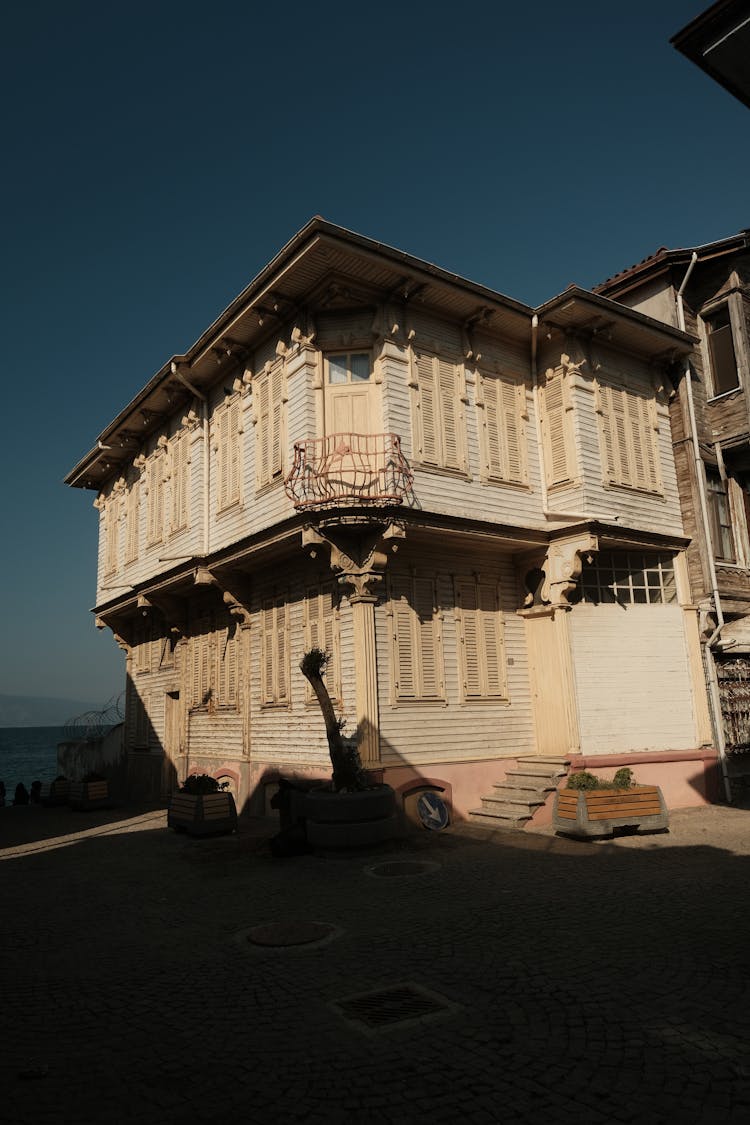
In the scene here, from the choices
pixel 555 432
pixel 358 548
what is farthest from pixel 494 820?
pixel 555 432

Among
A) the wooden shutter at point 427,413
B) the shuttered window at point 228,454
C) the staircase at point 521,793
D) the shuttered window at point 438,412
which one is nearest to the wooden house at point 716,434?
the staircase at point 521,793

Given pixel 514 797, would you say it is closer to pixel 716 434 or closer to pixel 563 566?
pixel 563 566

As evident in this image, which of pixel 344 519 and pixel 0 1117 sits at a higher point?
pixel 344 519

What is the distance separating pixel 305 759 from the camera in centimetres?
1584

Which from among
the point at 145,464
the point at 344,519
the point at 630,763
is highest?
the point at 145,464

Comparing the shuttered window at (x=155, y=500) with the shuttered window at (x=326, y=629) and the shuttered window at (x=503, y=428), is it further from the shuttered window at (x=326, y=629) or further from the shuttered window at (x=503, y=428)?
the shuttered window at (x=503, y=428)

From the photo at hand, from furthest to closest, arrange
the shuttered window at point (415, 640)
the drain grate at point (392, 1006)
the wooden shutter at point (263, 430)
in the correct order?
1. the wooden shutter at point (263, 430)
2. the shuttered window at point (415, 640)
3. the drain grate at point (392, 1006)

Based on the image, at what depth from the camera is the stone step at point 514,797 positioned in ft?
48.6

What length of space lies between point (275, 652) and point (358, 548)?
392 cm

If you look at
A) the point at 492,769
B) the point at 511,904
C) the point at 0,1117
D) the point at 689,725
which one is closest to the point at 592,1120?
the point at 0,1117

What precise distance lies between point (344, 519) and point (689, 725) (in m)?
9.22

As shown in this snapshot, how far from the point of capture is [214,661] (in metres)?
20.2

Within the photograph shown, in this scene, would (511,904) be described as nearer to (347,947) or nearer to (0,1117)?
(347,947)

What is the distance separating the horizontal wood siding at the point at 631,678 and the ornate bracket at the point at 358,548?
4.64 m
